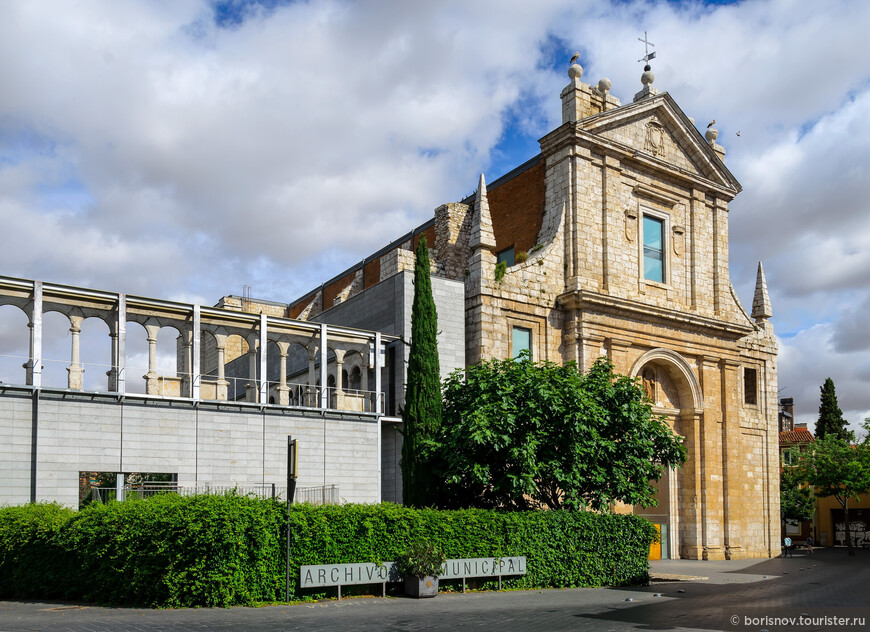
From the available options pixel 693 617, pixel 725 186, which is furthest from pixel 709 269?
pixel 693 617

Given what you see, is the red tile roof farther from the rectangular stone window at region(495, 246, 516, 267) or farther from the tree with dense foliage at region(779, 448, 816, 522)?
the rectangular stone window at region(495, 246, 516, 267)

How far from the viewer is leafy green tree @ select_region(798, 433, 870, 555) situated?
160 ft

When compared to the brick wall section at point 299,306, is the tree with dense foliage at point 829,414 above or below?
below

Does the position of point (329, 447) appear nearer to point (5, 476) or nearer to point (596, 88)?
point (5, 476)

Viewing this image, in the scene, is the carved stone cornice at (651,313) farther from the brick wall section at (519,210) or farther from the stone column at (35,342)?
the stone column at (35,342)

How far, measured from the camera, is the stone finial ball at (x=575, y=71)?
34.4 meters

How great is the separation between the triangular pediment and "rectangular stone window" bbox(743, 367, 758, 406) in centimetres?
863

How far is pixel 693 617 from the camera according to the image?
16391 mm

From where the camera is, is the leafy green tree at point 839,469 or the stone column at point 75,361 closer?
the stone column at point 75,361

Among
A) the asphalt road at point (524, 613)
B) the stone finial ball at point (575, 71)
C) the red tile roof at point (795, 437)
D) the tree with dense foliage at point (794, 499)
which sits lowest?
the tree with dense foliage at point (794, 499)

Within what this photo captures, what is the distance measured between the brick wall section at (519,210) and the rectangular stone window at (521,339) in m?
4.25

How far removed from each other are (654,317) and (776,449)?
35.2 ft

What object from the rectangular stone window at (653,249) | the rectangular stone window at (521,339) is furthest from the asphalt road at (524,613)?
the rectangular stone window at (653,249)

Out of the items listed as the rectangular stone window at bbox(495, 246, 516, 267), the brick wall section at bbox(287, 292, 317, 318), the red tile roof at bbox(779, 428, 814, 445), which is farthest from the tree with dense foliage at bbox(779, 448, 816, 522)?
the brick wall section at bbox(287, 292, 317, 318)
